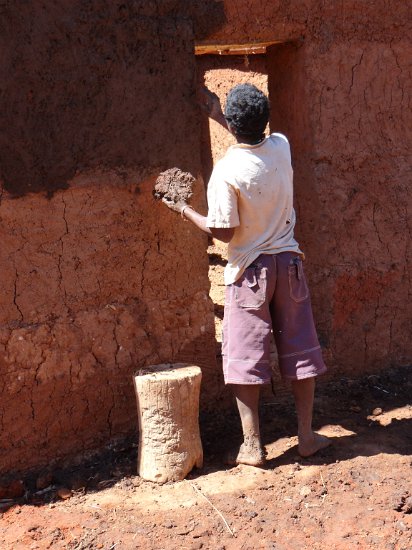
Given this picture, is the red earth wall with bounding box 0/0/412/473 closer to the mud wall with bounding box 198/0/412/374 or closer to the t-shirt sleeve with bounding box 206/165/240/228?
the mud wall with bounding box 198/0/412/374

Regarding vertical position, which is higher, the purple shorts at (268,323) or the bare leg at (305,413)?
the purple shorts at (268,323)

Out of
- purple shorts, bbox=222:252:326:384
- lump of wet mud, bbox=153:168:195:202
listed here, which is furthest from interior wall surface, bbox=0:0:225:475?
purple shorts, bbox=222:252:326:384

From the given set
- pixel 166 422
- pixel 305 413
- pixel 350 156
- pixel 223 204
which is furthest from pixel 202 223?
pixel 350 156

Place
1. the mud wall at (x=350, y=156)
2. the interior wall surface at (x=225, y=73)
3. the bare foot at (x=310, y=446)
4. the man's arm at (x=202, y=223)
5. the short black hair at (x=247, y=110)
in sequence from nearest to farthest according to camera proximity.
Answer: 1. the short black hair at (x=247, y=110)
2. the man's arm at (x=202, y=223)
3. the bare foot at (x=310, y=446)
4. the mud wall at (x=350, y=156)
5. the interior wall surface at (x=225, y=73)

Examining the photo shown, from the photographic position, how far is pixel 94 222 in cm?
425

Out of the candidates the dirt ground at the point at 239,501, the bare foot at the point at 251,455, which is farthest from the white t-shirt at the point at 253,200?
the dirt ground at the point at 239,501

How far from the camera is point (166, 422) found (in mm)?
4047

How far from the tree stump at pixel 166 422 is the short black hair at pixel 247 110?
3.93ft

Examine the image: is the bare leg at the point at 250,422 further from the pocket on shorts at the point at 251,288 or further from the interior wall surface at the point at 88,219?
the interior wall surface at the point at 88,219

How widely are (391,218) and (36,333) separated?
7.36 ft

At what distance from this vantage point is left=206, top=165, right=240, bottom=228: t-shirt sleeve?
3.80 meters

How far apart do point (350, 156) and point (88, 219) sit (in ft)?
5.36

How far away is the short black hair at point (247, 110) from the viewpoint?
3.73 m

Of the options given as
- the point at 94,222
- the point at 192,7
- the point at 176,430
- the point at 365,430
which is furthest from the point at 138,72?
the point at 365,430
